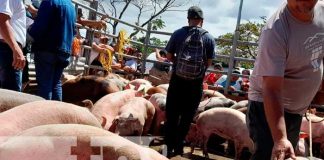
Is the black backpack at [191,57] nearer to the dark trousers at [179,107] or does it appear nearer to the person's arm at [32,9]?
the dark trousers at [179,107]

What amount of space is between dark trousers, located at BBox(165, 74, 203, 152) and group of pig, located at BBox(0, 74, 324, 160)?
1.19 ft

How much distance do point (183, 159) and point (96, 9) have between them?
406cm

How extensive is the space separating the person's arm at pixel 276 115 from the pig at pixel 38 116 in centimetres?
96

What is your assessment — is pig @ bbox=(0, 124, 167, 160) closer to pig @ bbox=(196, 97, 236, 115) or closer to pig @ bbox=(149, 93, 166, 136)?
pig @ bbox=(149, 93, 166, 136)

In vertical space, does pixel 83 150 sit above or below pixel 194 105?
above

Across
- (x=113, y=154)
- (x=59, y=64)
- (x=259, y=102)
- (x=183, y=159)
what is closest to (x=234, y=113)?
(x=183, y=159)

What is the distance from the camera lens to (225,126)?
6648 millimetres

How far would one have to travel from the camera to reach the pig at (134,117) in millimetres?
5578

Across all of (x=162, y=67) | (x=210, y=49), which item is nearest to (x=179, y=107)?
(x=210, y=49)

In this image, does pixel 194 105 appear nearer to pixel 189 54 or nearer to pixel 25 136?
pixel 189 54

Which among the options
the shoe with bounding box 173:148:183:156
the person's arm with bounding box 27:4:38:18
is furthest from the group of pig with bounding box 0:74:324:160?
the person's arm with bounding box 27:4:38:18

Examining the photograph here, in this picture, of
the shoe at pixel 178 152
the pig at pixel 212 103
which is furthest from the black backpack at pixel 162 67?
the shoe at pixel 178 152

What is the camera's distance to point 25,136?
2086mm

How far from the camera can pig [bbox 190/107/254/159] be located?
21.3 ft
